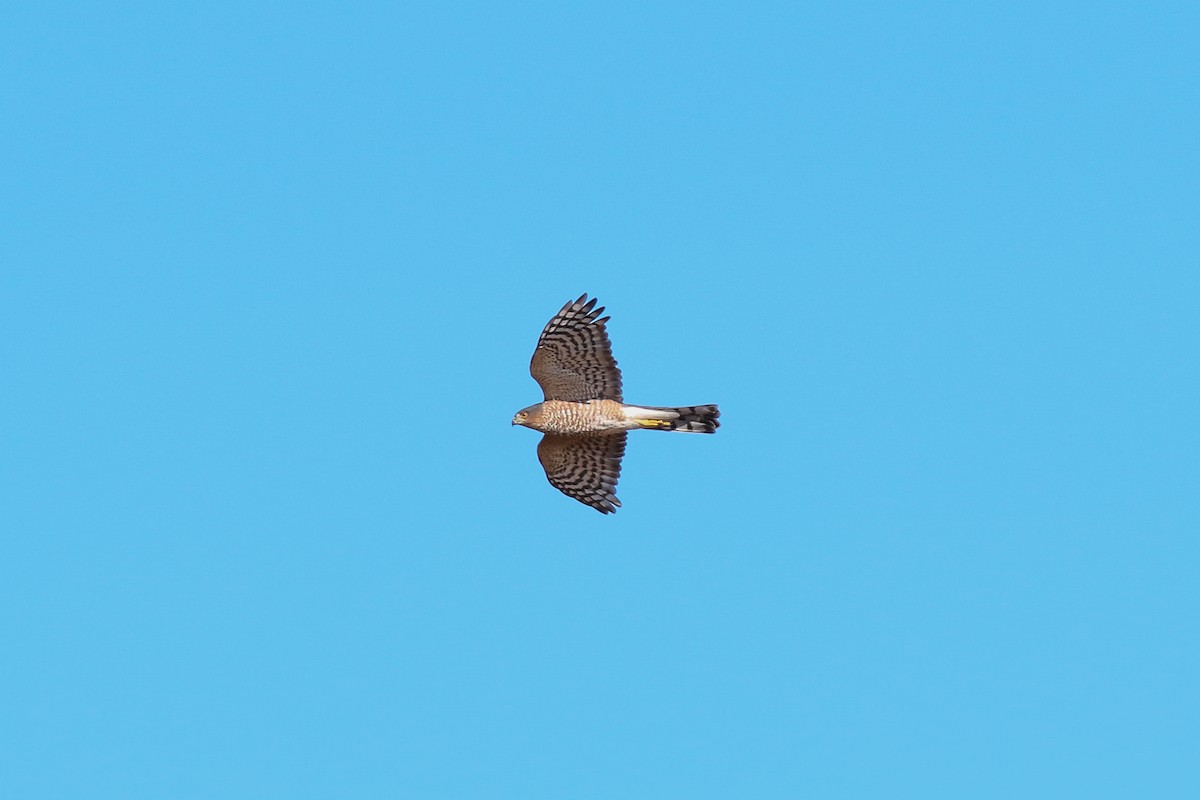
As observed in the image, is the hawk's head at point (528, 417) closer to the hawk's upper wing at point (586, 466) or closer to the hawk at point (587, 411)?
the hawk at point (587, 411)

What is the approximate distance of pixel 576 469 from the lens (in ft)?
96.2

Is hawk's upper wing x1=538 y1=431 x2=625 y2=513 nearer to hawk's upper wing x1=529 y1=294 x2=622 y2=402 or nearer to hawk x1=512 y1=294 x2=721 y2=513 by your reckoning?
hawk x1=512 y1=294 x2=721 y2=513

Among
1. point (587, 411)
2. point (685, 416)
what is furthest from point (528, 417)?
point (685, 416)

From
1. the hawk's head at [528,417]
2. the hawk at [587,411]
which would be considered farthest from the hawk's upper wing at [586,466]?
the hawk's head at [528,417]

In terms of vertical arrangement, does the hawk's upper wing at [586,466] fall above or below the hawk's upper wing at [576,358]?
below

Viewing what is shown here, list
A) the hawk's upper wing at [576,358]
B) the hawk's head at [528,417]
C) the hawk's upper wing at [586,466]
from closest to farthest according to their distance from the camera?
1. the hawk's upper wing at [576,358]
2. the hawk's head at [528,417]
3. the hawk's upper wing at [586,466]

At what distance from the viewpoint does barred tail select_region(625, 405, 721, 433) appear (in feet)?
93.3

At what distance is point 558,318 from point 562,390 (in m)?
1.11

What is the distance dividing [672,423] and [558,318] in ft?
6.85

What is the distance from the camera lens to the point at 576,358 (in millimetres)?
28109

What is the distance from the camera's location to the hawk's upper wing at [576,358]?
27.8 meters

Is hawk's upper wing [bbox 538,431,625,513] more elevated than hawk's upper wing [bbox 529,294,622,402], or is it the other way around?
hawk's upper wing [bbox 529,294,622,402]

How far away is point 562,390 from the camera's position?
28.5 m

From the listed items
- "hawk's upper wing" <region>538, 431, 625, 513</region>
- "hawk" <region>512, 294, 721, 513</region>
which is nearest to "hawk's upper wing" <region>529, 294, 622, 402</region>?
"hawk" <region>512, 294, 721, 513</region>
